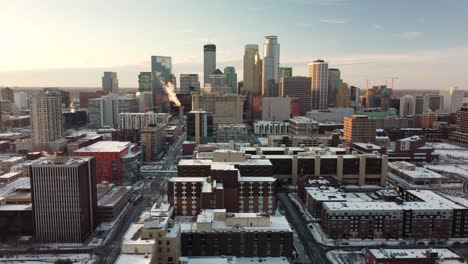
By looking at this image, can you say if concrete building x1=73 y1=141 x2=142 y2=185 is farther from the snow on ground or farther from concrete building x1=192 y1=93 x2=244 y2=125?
concrete building x1=192 y1=93 x2=244 y2=125

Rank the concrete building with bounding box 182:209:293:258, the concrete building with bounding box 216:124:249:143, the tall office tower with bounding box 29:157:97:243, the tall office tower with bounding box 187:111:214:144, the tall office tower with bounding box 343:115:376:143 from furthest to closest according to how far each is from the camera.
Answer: the concrete building with bounding box 216:124:249:143 < the tall office tower with bounding box 343:115:376:143 < the tall office tower with bounding box 187:111:214:144 < the tall office tower with bounding box 29:157:97:243 < the concrete building with bounding box 182:209:293:258

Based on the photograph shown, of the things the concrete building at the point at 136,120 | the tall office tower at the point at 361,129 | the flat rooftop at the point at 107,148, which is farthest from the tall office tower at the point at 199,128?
the tall office tower at the point at 361,129

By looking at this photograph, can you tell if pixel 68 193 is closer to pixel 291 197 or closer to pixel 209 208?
pixel 209 208

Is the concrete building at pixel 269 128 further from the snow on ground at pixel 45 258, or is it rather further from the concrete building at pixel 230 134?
the snow on ground at pixel 45 258

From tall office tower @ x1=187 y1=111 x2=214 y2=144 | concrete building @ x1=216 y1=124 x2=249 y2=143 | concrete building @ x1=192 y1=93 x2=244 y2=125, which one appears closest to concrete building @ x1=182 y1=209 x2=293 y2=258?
tall office tower @ x1=187 y1=111 x2=214 y2=144

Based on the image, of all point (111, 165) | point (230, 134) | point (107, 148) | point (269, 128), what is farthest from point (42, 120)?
point (269, 128)

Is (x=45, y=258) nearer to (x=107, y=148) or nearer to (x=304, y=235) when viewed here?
(x=304, y=235)
